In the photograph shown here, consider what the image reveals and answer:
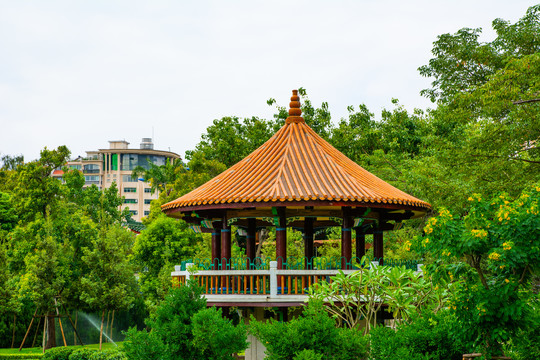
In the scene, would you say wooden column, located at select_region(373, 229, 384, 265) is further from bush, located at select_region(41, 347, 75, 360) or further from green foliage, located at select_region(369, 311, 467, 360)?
bush, located at select_region(41, 347, 75, 360)

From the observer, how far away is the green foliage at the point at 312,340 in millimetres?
9086

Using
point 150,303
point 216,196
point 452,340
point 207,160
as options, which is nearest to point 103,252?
point 150,303

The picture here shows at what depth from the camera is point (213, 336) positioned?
909 centimetres

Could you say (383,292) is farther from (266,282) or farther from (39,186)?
(39,186)

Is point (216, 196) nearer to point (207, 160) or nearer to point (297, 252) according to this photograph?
point (297, 252)

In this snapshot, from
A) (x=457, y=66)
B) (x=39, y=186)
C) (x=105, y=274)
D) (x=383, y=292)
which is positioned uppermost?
(x=457, y=66)

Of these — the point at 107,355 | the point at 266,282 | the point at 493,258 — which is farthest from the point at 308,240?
the point at 107,355

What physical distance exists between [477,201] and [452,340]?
6.79 ft

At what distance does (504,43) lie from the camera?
2525 cm

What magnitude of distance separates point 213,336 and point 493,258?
160 inches

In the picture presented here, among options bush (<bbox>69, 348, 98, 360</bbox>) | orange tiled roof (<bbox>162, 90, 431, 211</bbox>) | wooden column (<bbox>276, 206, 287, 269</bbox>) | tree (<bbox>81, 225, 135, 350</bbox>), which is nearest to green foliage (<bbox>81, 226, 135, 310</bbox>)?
tree (<bbox>81, 225, 135, 350</bbox>)

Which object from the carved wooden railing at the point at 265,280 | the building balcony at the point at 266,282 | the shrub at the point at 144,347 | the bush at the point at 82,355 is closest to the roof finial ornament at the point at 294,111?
the building balcony at the point at 266,282

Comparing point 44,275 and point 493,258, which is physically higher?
point 493,258

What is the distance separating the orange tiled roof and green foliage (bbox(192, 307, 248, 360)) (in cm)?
347
